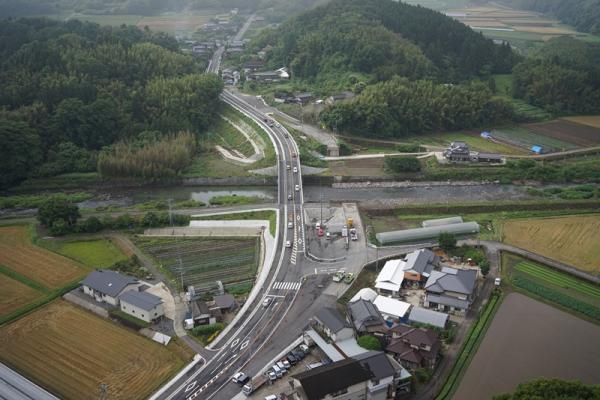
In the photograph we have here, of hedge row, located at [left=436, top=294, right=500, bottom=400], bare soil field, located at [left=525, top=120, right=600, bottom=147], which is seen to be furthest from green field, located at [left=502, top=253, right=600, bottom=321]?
bare soil field, located at [left=525, top=120, right=600, bottom=147]

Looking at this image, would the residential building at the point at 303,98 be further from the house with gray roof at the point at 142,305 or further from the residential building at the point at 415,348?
the residential building at the point at 415,348

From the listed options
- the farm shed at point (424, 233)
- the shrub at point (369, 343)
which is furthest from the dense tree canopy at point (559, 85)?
the shrub at point (369, 343)

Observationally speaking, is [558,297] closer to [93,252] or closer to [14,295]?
[93,252]

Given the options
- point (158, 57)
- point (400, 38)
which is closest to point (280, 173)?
point (158, 57)

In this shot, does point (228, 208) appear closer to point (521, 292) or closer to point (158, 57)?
point (521, 292)

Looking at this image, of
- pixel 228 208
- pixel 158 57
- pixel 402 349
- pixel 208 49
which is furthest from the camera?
pixel 208 49

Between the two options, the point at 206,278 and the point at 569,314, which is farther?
the point at 206,278
